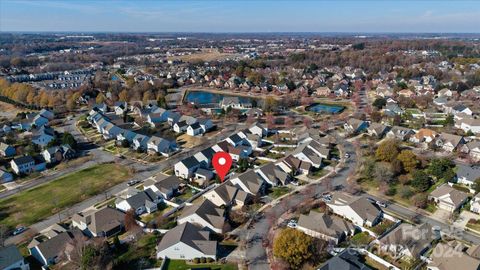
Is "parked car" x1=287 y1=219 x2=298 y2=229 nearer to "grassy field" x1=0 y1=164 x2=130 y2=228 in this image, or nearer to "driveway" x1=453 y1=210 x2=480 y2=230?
"driveway" x1=453 y1=210 x2=480 y2=230

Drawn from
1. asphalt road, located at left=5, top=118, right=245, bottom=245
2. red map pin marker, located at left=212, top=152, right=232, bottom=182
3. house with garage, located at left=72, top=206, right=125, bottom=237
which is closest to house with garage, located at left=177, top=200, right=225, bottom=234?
house with garage, located at left=72, top=206, right=125, bottom=237

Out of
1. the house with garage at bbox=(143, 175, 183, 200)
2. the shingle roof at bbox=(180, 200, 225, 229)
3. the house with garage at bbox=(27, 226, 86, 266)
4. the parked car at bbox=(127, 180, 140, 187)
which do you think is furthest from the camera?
the parked car at bbox=(127, 180, 140, 187)

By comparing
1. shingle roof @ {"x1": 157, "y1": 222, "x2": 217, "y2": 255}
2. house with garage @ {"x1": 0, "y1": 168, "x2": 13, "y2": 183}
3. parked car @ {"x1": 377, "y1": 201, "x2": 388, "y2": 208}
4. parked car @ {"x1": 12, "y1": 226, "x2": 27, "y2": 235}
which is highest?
shingle roof @ {"x1": 157, "y1": 222, "x2": 217, "y2": 255}

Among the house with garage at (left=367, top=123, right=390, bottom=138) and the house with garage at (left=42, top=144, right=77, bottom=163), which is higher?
the house with garage at (left=367, top=123, right=390, bottom=138)

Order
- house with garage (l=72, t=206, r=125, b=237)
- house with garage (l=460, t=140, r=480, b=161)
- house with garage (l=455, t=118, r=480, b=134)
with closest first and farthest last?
1. house with garage (l=72, t=206, r=125, b=237)
2. house with garage (l=460, t=140, r=480, b=161)
3. house with garage (l=455, t=118, r=480, b=134)

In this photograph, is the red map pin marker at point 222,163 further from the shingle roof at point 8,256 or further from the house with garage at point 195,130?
the shingle roof at point 8,256

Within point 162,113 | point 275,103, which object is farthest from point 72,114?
point 275,103

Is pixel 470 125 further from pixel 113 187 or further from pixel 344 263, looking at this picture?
pixel 113 187
